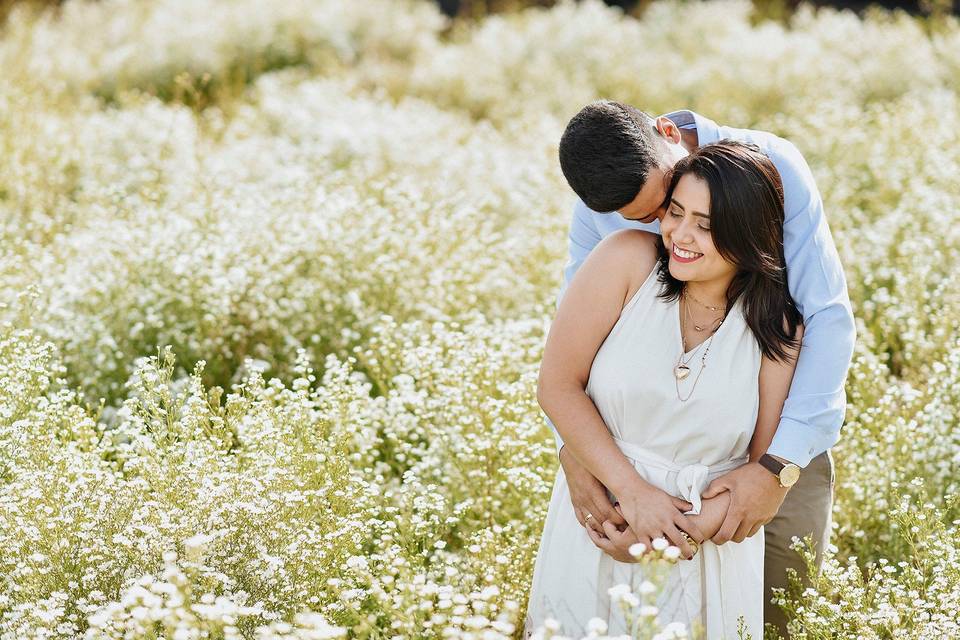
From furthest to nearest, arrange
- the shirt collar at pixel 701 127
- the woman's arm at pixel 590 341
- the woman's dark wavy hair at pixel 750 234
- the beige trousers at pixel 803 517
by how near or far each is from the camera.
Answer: the beige trousers at pixel 803 517
the shirt collar at pixel 701 127
the woman's arm at pixel 590 341
the woman's dark wavy hair at pixel 750 234

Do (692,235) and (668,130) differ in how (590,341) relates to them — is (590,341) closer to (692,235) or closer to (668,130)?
(692,235)

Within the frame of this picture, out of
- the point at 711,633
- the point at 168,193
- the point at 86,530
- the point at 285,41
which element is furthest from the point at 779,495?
the point at 285,41

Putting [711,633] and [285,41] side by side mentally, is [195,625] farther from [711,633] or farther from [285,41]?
[285,41]

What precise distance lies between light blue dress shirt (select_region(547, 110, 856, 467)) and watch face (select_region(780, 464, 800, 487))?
0.06ft

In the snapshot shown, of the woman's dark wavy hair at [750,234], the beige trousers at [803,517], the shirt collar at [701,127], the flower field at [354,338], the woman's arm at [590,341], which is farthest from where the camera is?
the beige trousers at [803,517]

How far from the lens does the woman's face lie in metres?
2.53

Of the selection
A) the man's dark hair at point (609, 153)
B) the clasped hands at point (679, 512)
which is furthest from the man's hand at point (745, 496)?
the man's dark hair at point (609, 153)

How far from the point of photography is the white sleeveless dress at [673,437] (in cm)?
260

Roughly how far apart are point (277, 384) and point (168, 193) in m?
3.17

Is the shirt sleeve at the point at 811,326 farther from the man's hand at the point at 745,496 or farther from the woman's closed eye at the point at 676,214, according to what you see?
the woman's closed eye at the point at 676,214

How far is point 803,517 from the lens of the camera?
3062 mm

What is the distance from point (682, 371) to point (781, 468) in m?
0.37

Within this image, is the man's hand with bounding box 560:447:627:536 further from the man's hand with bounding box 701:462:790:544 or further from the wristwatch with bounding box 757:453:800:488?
the wristwatch with bounding box 757:453:800:488

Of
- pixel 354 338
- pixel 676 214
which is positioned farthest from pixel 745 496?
pixel 354 338
